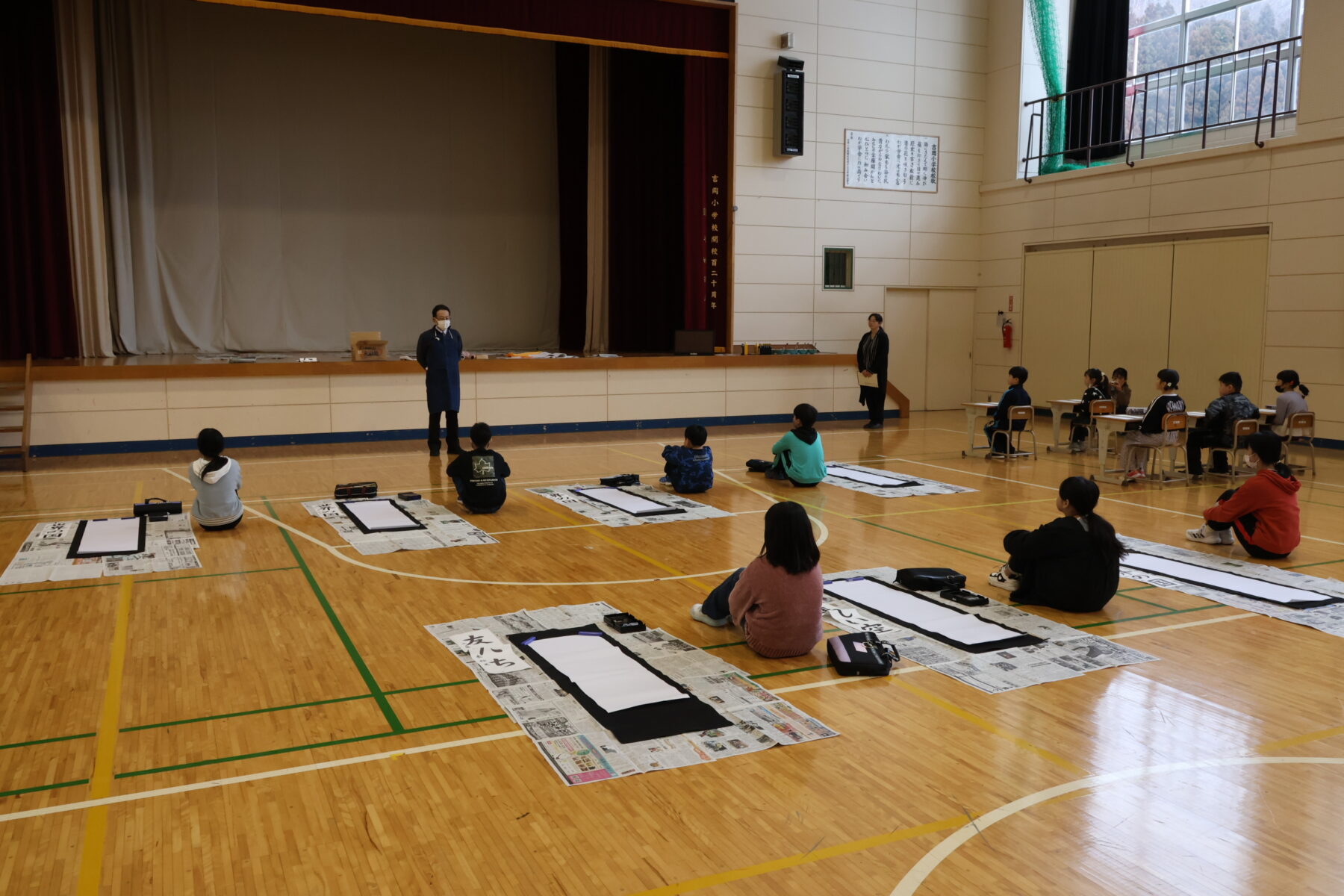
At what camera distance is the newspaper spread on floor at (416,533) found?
7340mm

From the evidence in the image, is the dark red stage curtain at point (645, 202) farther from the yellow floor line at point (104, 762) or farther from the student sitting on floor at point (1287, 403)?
the yellow floor line at point (104, 762)

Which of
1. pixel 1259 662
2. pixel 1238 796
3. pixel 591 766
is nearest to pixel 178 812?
pixel 591 766

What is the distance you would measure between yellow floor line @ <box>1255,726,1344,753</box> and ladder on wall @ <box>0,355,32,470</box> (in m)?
10.9

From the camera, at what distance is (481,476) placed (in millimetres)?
8406

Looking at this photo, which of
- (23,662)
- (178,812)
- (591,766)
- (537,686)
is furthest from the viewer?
(23,662)

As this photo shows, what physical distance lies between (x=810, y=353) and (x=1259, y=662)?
10873mm

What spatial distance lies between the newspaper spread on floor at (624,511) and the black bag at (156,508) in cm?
288

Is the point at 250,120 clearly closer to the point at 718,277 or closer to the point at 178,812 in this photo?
the point at 718,277

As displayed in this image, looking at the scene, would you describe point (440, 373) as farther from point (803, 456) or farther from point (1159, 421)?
point (1159, 421)

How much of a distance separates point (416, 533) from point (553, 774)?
4220mm

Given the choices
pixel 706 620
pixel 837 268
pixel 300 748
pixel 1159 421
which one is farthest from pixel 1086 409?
pixel 300 748

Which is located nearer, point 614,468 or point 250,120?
point 614,468

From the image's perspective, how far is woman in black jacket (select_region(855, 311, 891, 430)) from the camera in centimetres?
1485

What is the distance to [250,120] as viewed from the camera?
15648 mm
